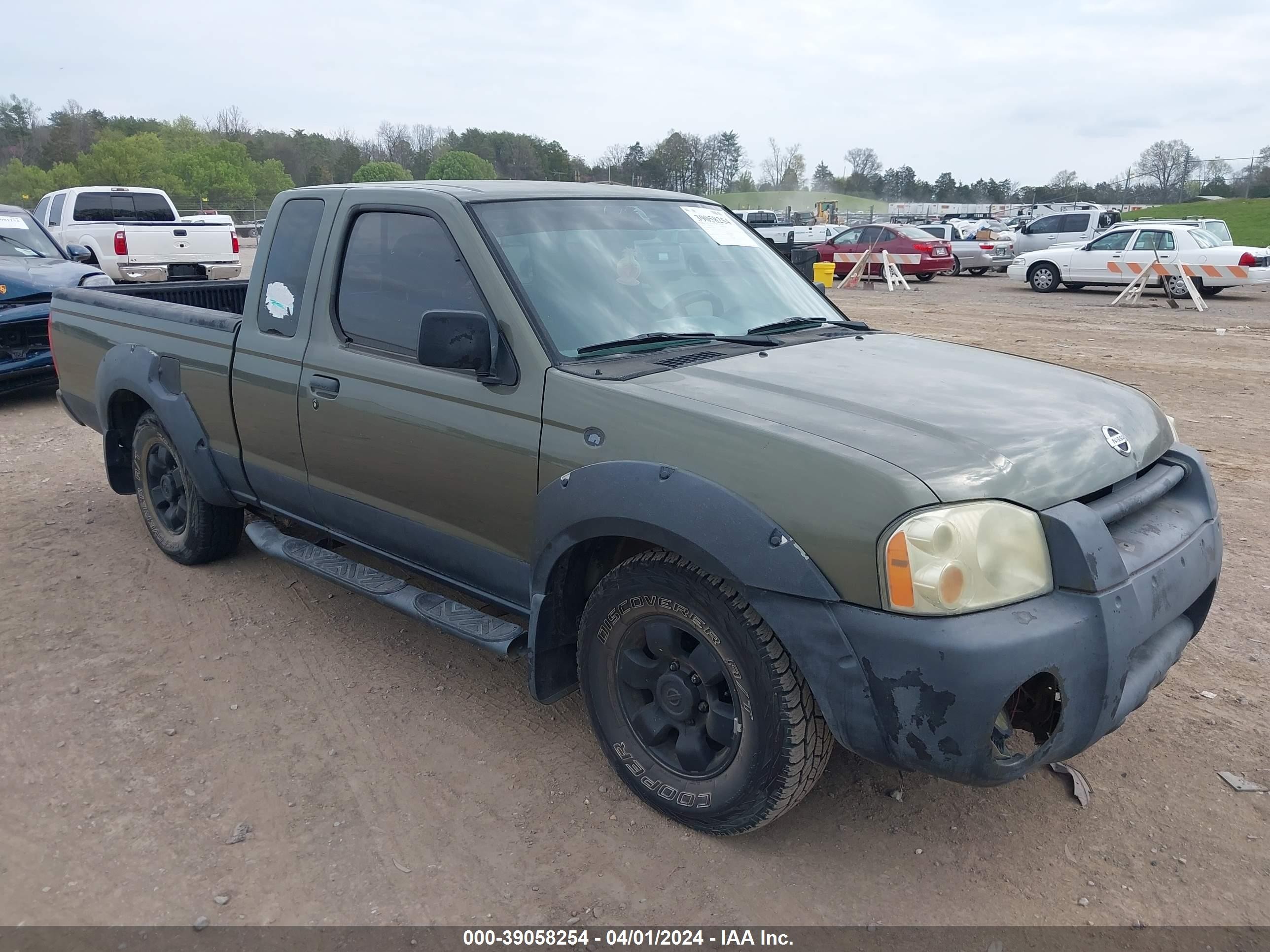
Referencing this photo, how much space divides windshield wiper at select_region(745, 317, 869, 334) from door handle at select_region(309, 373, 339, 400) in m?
1.61

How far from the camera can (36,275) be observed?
912cm

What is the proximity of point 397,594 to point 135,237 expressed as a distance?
13650mm

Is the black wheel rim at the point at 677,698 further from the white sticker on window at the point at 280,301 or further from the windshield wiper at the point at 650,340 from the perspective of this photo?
the white sticker on window at the point at 280,301

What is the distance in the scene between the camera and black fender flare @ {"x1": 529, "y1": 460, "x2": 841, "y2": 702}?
2469mm

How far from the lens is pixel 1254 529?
17.8 feet

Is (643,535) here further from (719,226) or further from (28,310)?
(28,310)

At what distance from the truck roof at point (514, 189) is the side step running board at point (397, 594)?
1.49 metres

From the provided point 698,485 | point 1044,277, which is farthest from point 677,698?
point 1044,277

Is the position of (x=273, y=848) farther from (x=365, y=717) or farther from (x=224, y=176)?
(x=224, y=176)

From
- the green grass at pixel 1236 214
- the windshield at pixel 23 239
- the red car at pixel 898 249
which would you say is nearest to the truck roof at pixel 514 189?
the windshield at pixel 23 239

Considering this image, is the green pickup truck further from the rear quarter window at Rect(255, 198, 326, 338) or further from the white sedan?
the white sedan

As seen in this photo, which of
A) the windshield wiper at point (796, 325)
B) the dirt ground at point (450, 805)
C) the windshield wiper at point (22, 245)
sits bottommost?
the dirt ground at point (450, 805)

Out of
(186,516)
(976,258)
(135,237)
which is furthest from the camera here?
(976,258)

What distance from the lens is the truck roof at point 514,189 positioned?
3570 mm
